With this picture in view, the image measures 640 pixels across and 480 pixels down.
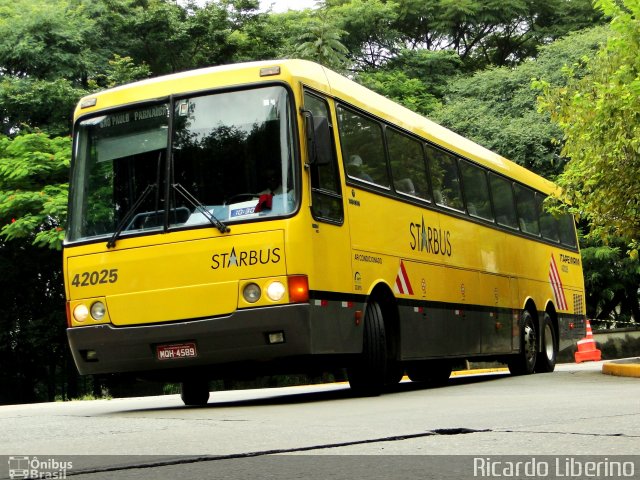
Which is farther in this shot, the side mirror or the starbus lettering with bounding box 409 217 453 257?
the starbus lettering with bounding box 409 217 453 257

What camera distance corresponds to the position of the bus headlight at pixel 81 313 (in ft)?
37.9

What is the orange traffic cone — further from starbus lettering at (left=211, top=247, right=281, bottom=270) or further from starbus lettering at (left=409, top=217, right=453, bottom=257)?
starbus lettering at (left=211, top=247, right=281, bottom=270)

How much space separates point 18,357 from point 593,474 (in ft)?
98.0

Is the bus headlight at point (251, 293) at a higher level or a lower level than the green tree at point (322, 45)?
lower

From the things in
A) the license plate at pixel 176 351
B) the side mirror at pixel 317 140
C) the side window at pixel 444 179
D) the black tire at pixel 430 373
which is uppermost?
the side window at pixel 444 179

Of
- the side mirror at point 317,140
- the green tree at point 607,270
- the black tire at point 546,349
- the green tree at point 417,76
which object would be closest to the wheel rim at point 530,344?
the black tire at point 546,349

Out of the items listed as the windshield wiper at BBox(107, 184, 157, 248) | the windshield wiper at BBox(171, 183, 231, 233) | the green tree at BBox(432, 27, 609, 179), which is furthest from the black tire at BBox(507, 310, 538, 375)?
the green tree at BBox(432, 27, 609, 179)

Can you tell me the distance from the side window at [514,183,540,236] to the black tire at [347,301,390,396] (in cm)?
784

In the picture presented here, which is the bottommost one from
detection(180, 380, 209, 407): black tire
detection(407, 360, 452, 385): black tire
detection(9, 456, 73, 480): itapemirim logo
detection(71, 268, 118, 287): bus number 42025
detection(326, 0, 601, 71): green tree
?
detection(9, 456, 73, 480): itapemirim logo

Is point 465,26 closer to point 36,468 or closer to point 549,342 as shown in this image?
point 549,342

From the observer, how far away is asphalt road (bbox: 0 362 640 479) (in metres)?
6.03

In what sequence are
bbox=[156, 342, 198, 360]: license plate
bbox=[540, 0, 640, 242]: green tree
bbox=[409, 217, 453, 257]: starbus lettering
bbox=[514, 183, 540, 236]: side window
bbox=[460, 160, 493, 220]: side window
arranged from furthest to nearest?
1. bbox=[514, 183, 540, 236]: side window
2. bbox=[460, 160, 493, 220]: side window
3. bbox=[540, 0, 640, 242]: green tree
4. bbox=[409, 217, 453, 257]: starbus lettering
5. bbox=[156, 342, 198, 360]: license plate

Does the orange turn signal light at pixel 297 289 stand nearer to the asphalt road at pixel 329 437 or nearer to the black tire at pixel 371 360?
the asphalt road at pixel 329 437

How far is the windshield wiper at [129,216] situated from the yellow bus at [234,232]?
14 millimetres
